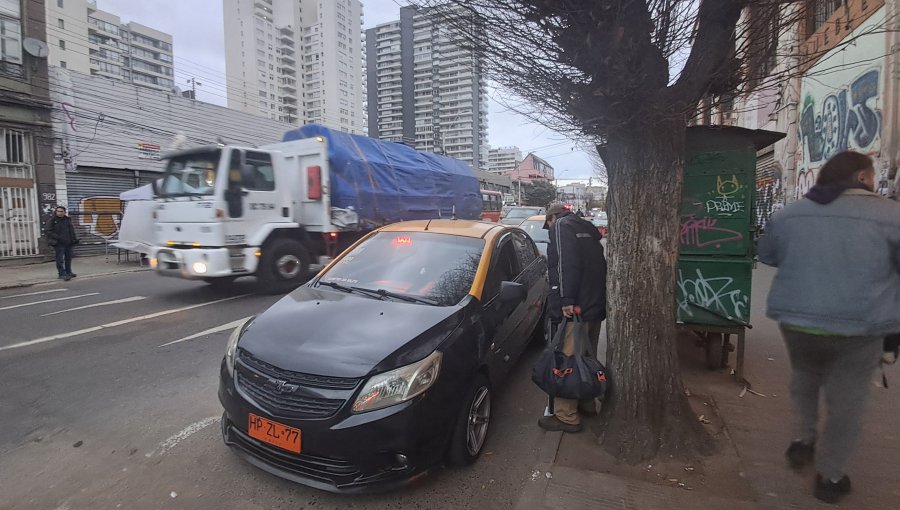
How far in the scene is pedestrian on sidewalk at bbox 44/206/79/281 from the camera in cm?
1091

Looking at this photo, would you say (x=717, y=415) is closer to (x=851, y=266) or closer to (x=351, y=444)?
(x=851, y=266)

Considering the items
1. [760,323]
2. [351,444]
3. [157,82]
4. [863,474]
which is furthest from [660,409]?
[157,82]

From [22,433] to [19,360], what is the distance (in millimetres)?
2127

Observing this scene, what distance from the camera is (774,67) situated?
3297 millimetres

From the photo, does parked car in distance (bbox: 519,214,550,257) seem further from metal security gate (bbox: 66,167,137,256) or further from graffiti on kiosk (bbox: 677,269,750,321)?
metal security gate (bbox: 66,167,137,256)

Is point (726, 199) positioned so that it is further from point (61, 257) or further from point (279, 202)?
point (61, 257)

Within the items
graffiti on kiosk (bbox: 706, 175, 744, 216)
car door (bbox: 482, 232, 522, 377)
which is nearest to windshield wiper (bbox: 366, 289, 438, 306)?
car door (bbox: 482, 232, 522, 377)

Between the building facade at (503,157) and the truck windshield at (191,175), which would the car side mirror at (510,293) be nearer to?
the truck windshield at (191,175)

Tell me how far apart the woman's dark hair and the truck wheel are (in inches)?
310

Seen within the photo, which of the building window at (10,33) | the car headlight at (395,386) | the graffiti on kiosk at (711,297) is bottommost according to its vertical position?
the car headlight at (395,386)

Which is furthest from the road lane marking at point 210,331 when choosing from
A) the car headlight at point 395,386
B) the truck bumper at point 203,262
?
the car headlight at point 395,386

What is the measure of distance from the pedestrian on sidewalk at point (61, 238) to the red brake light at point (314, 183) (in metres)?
6.51

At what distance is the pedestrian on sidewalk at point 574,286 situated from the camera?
339 centimetres

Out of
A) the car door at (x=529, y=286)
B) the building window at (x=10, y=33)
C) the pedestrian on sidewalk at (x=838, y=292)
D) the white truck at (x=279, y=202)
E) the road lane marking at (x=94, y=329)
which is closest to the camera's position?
the pedestrian on sidewalk at (x=838, y=292)
